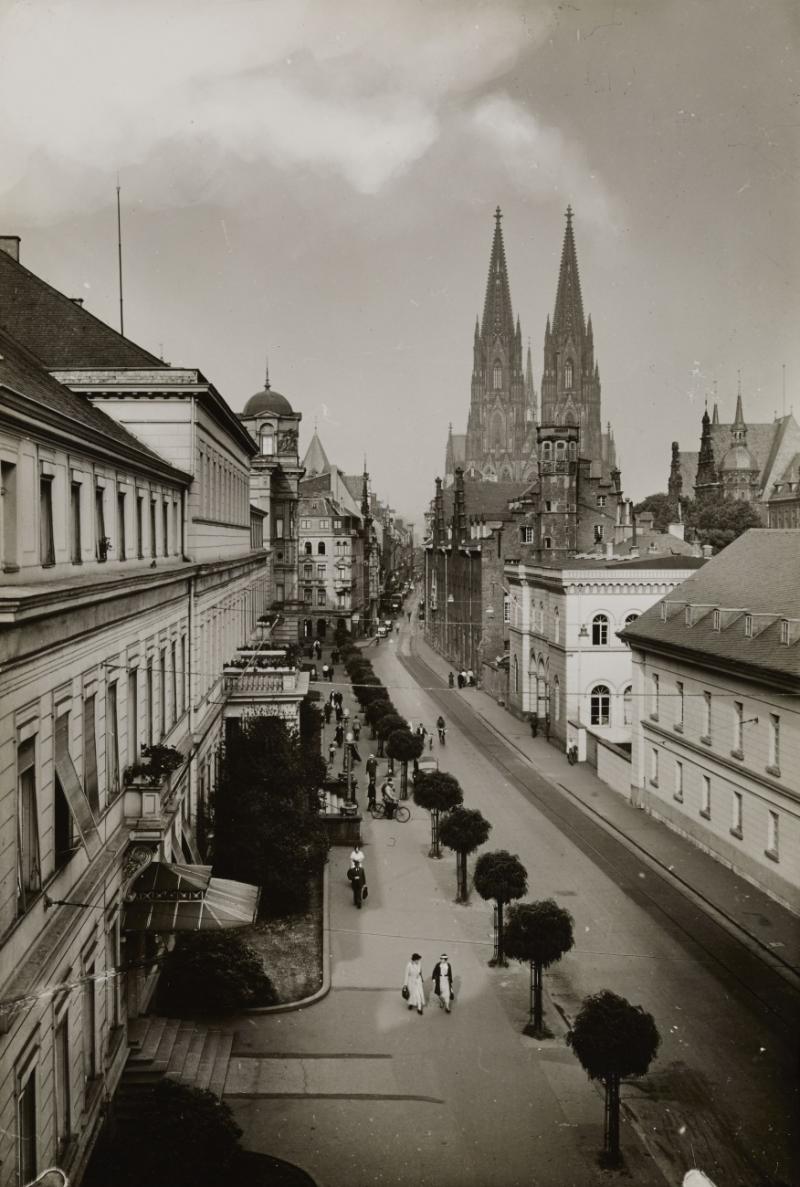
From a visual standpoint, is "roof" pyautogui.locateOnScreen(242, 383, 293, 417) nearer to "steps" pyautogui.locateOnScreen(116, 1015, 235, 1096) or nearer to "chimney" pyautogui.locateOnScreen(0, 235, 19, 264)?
"chimney" pyautogui.locateOnScreen(0, 235, 19, 264)

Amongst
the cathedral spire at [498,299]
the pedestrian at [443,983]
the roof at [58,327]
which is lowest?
the pedestrian at [443,983]

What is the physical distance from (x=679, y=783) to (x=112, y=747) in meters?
24.6

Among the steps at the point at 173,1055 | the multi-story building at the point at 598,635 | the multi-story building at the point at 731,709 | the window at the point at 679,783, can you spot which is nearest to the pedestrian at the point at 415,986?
the steps at the point at 173,1055

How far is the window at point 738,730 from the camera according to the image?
102 ft

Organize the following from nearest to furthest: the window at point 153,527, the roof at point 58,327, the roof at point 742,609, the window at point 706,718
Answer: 1. the window at point 153,527
2. the roof at point 742,609
3. the roof at point 58,327
4. the window at point 706,718

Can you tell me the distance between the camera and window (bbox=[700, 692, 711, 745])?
34019 millimetres

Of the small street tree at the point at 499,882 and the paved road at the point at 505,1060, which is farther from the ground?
the small street tree at the point at 499,882

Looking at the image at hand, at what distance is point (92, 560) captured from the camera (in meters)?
17.7

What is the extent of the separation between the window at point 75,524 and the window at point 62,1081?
6.72m

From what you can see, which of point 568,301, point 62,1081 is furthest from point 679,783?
point 568,301

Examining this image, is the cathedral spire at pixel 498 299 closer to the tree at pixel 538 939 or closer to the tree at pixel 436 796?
the tree at pixel 436 796

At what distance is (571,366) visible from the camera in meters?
171

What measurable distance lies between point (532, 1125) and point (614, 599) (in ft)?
126

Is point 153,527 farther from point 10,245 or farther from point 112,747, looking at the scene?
point 10,245
